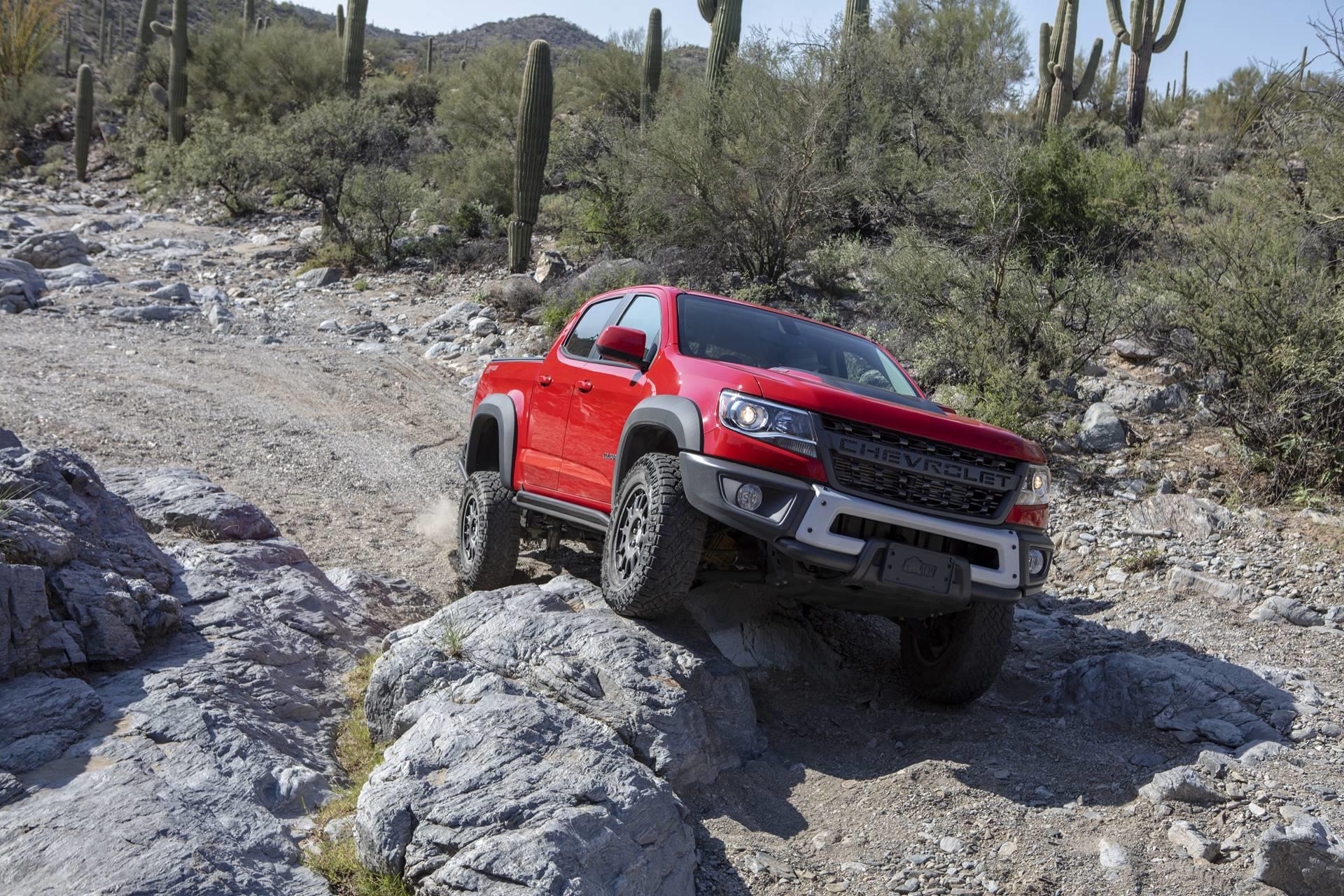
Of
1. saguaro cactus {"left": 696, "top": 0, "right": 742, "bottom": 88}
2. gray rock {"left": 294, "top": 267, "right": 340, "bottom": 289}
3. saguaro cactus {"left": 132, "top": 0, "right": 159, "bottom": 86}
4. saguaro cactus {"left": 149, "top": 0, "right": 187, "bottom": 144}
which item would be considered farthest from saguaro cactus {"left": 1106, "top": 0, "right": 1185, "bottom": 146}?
saguaro cactus {"left": 132, "top": 0, "right": 159, "bottom": 86}

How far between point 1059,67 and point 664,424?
59.2 feet

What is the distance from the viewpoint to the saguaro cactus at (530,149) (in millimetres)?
17688

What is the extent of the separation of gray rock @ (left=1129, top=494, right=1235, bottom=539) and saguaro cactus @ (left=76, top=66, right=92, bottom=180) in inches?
1302

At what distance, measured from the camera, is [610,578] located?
473cm

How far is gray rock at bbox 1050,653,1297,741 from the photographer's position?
472cm

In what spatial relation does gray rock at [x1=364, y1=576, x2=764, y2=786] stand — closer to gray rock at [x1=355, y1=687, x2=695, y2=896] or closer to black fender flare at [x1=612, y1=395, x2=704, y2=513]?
gray rock at [x1=355, y1=687, x2=695, y2=896]

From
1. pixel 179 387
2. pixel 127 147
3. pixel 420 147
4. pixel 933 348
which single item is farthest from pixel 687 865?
pixel 127 147

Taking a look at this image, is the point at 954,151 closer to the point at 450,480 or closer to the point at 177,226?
the point at 450,480

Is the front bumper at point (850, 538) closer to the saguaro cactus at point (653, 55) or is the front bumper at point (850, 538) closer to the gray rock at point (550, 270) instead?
the gray rock at point (550, 270)

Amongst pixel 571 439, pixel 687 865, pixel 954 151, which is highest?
pixel 954 151

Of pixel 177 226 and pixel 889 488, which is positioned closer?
pixel 889 488

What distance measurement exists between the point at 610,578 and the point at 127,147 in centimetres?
3382

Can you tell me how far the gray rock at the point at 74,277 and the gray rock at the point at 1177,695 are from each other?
51.0ft

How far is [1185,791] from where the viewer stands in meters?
3.98
